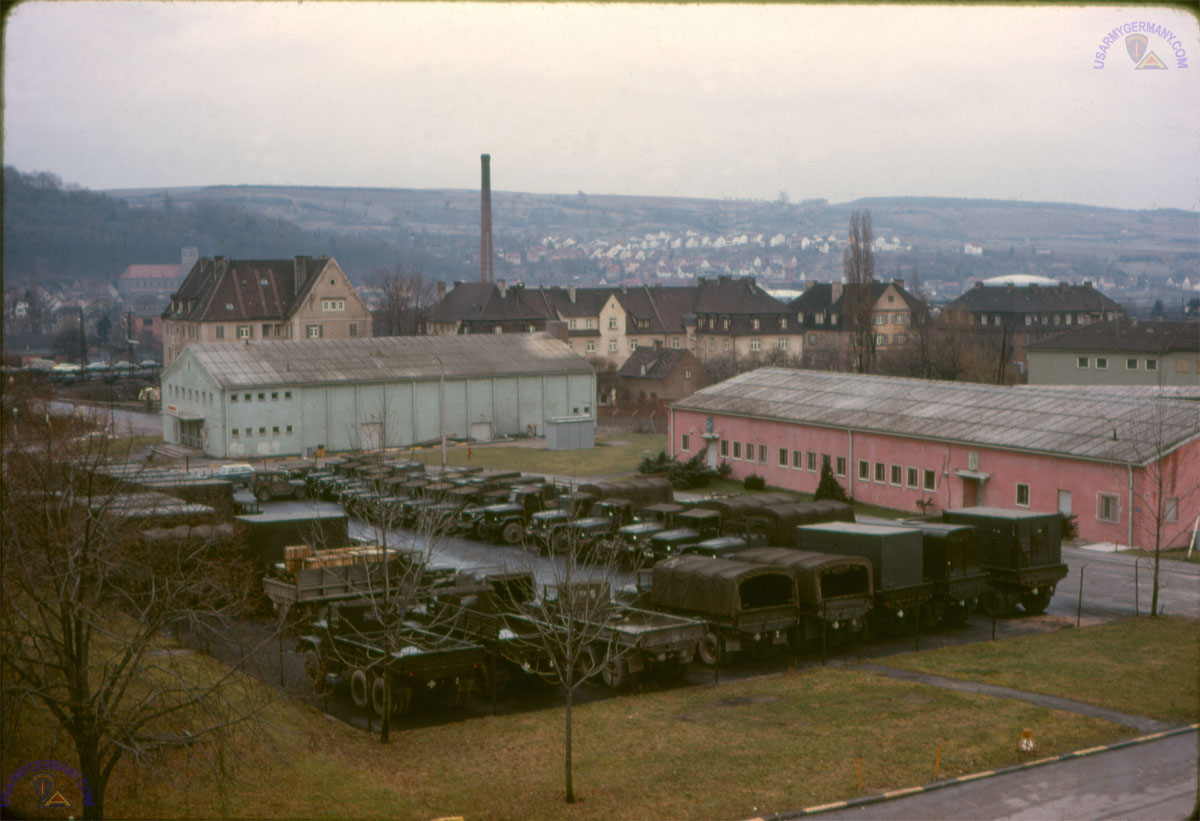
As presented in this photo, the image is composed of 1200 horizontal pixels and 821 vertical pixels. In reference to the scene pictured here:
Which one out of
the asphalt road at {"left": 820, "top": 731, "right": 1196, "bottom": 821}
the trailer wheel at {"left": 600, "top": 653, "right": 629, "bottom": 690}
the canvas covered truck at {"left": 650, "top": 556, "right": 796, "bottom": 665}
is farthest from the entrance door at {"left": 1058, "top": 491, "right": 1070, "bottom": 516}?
the asphalt road at {"left": 820, "top": 731, "right": 1196, "bottom": 821}

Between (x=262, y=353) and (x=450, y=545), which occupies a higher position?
(x=262, y=353)

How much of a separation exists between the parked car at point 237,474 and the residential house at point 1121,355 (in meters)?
52.4

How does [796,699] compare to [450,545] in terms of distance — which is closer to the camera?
[796,699]

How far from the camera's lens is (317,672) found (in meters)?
22.5

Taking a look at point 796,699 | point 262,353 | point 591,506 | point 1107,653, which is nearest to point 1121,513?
point 1107,653

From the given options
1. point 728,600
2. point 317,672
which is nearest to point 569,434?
point 728,600

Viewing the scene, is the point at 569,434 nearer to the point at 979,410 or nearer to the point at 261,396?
the point at 261,396

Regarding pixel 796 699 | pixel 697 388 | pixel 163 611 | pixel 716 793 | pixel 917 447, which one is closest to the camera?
pixel 163 611

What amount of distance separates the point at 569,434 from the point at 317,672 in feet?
139

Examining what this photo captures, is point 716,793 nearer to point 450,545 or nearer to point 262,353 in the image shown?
point 450,545

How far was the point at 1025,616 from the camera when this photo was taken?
29734 mm

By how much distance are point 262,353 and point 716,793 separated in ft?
177

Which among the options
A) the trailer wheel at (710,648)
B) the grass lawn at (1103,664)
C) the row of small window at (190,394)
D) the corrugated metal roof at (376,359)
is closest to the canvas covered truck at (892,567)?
the grass lawn at (1103,664)

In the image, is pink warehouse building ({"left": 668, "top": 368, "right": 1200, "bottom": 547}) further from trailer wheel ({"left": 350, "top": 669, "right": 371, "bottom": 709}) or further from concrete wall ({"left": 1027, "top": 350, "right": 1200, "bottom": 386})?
trailer wheel ({"left": 350, "top": 669, "right": 371, "bottom": 709})
